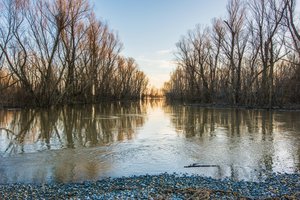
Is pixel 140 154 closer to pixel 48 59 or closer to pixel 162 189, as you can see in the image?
pixel 162 189

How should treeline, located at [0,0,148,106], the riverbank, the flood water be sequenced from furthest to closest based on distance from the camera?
treeline, located at [0,0,148,106] < the flood water < the riverbank

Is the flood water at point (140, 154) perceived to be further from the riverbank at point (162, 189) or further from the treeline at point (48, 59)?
the treeline at point (48, 59)

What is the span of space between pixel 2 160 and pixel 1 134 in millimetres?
5156

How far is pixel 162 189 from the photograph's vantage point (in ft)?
16.6

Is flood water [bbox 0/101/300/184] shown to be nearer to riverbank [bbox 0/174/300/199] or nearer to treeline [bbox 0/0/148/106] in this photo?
riverbank [bbox 0/174/300/199]

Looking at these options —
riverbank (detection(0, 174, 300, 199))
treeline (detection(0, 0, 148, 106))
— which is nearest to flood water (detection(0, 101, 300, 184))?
riverbank (detection(0, 174, 300, 199))

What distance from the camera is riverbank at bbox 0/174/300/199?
4.71 m

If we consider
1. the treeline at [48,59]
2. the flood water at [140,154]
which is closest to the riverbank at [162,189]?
the flood water at [140,154]

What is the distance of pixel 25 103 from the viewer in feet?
97.7

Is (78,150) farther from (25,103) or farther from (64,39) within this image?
(64,39)

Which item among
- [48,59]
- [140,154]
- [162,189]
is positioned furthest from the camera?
[48,59]

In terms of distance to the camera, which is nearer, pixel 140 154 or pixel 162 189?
pixel 162 189

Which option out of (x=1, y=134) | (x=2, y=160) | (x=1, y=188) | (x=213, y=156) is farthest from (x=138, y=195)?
(x=1, y=134)

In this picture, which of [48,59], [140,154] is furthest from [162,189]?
[48,59]
